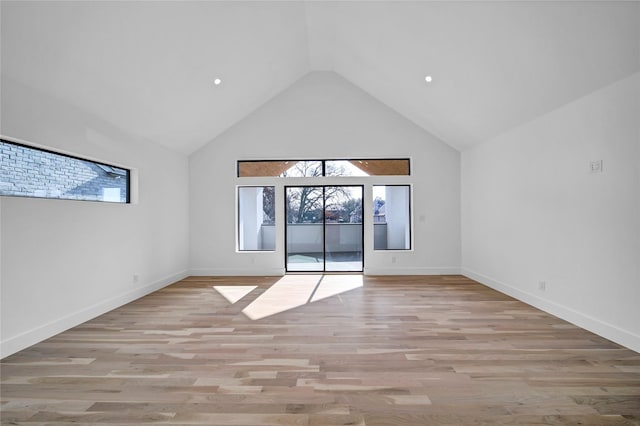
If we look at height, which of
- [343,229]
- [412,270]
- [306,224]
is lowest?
[412,270]

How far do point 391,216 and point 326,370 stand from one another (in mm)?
4519

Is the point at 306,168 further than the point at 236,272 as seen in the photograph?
Yes

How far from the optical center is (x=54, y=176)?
347 centimetres

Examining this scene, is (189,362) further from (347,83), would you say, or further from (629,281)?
(347,83)

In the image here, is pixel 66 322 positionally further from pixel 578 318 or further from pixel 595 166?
pixel 595 166

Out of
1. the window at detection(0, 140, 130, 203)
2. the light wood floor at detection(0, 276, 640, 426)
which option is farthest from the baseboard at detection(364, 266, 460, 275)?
the window at detection(0, 140, 130, 203)

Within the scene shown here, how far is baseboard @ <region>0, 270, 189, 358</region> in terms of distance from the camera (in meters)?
2.88

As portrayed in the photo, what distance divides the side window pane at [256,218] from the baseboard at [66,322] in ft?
6.39

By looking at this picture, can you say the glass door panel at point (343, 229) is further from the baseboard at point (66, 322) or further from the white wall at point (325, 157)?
the baseboard at point (66, 322)

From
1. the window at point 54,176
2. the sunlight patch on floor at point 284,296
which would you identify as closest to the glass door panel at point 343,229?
the sunlight patch on floor at point 284,296

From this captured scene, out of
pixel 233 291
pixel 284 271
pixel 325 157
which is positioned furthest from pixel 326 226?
pixel 233 291

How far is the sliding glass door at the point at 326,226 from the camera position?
6734 millimetres

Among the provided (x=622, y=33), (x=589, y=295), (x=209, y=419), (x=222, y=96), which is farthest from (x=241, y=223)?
(x=622, y=33)

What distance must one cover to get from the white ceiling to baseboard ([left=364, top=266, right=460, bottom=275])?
2.45m
